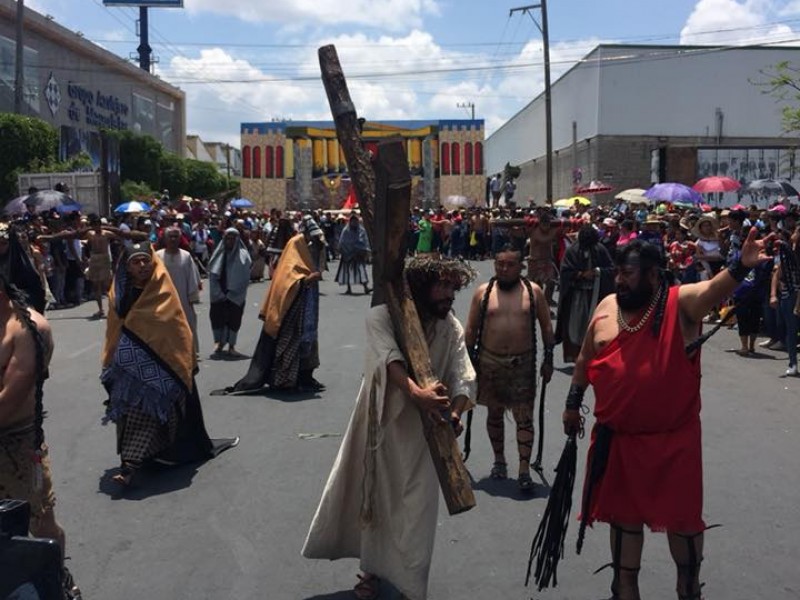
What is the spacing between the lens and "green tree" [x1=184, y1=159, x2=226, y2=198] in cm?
5084

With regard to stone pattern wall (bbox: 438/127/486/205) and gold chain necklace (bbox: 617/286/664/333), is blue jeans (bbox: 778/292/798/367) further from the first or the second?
stone pattern wall (bbox: 438/127/486/205)

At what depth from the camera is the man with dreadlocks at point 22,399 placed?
390cm

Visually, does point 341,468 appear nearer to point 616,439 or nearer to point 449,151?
point 616,439

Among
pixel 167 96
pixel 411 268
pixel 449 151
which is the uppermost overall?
pixel 167 96

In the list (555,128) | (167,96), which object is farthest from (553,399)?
(167,96)

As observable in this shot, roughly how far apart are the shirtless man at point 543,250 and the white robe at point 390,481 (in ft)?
29.4

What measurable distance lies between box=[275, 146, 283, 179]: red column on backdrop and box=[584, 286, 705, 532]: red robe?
56171 millimetres

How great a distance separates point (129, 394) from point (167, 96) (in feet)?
201

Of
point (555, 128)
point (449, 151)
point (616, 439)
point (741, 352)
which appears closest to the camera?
point (616, 439)

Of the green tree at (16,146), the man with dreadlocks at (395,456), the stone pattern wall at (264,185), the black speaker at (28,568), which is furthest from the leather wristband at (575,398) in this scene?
the stone pattern wall at (264,185)

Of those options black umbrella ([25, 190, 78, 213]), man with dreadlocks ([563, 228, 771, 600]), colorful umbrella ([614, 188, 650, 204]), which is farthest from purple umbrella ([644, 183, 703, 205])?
man with dreadlocks ([563, 228, 771, 600])

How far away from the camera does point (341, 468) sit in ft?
14.7

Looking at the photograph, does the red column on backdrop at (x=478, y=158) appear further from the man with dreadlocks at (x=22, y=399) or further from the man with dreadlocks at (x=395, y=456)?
the man with dreadlocks at (x=22, y=399)

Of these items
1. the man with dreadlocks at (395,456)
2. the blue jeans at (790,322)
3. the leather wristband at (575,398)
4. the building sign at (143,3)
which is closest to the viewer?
the man with dreadlocks at (395,456)
